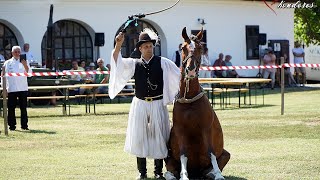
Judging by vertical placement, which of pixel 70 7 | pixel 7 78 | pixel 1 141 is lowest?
pixel 1 141

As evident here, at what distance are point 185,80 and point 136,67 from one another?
2.80 feet

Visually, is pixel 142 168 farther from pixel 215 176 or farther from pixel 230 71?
pixel 230 71

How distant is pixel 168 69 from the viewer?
10172 mm

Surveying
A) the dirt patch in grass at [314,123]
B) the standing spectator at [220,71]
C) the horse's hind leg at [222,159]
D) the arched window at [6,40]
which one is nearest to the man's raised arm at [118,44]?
the horse's hind leg at [222,159]

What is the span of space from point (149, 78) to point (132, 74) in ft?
0.73

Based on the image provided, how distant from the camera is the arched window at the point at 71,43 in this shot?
30859 millimetres

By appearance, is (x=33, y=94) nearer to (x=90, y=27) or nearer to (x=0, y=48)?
(x=0, y=48)

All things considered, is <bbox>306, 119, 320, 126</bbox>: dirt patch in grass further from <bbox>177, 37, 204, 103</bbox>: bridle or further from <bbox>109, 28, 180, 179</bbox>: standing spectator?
<bbox>177, 37, 204, 103</bbox>: bridle

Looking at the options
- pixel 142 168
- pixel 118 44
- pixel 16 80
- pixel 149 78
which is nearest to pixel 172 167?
pixel 142 168

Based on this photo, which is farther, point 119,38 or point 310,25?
point 310,25

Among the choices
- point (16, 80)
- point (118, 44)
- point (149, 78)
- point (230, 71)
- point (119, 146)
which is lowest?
point (119, 146)

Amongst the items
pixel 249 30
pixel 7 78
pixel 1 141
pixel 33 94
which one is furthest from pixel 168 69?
pixel 249 30

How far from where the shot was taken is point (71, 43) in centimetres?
3138

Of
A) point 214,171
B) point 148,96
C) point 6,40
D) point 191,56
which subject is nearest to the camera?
point 191,56
